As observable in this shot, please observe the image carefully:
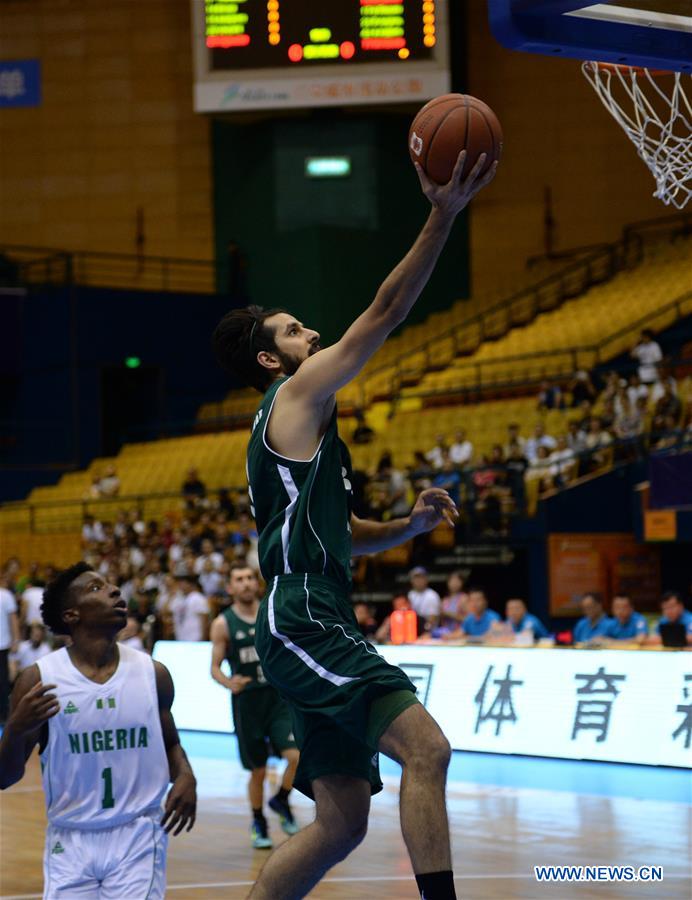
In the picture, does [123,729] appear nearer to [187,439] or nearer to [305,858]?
[305,858]

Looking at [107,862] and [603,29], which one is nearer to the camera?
[107,862]

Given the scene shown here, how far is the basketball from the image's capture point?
4.01 metres

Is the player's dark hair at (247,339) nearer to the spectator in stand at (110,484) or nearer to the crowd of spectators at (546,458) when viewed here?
the crowd of spectators at (546,458)

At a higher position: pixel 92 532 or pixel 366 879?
pixel 92 532

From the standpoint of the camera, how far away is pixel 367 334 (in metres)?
3.99

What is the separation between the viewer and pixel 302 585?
422 centimetres

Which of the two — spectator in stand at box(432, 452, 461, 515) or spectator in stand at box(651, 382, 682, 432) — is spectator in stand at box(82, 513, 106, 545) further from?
spectator in stand at box(651, 382, 682, 432)

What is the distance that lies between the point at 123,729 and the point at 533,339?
63.1 feet

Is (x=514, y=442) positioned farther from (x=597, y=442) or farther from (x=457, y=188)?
(x=457, y=188)

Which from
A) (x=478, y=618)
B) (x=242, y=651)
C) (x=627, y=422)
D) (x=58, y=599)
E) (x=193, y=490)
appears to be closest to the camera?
(x=58, y=599)

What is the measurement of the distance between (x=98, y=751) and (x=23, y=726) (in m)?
0.31

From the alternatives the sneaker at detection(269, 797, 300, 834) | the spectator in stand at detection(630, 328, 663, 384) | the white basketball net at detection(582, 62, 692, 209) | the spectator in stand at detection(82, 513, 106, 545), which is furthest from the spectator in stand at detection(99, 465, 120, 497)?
the white basketball net at detection(582, 62, 692, 209)

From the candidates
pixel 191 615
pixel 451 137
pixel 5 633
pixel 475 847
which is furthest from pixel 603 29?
pixel 191 615

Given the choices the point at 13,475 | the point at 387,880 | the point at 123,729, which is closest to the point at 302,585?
the point at 123,729
